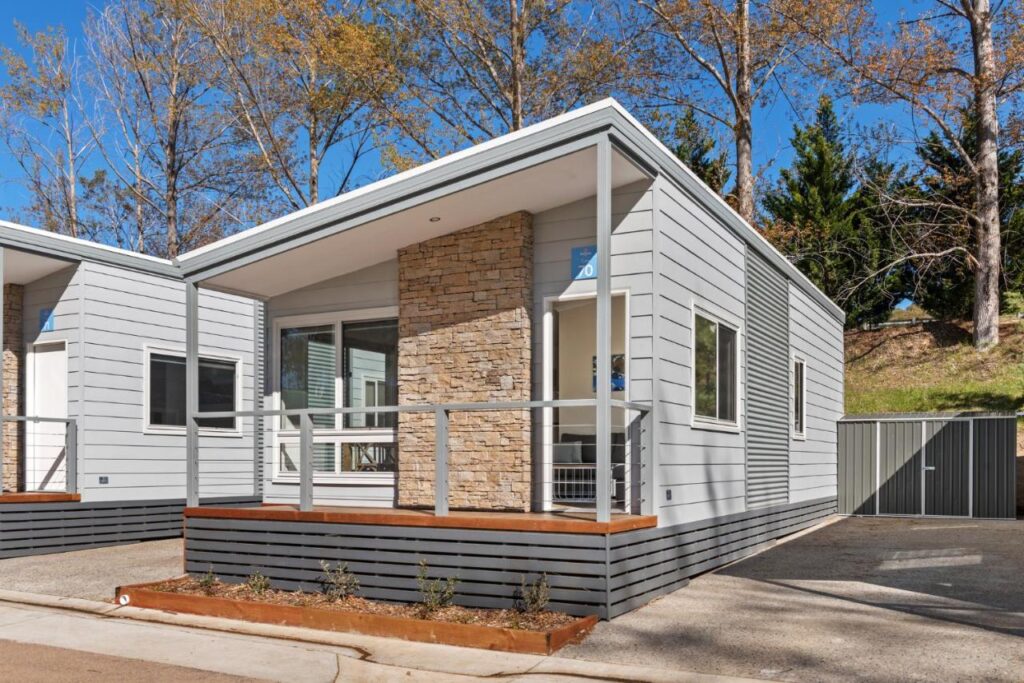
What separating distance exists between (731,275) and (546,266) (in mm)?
2420

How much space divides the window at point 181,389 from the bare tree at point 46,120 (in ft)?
49.1

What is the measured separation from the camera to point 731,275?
10234mm

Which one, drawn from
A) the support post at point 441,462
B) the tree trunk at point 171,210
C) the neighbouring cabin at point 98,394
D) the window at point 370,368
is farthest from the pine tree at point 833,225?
the support post at point 441,462

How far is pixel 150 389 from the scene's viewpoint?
12438 millimetres

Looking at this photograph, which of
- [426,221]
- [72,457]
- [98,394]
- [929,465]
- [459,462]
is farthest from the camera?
[929,465]

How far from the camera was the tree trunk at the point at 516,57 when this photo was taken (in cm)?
1873

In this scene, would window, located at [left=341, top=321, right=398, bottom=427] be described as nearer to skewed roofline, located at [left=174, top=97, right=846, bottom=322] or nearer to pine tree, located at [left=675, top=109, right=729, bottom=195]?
skewed roofline, located at [left=174, top=97, right=846, bottom=322]

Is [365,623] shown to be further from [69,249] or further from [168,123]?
[168,123]

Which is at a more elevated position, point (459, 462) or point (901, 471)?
point (459, 462)

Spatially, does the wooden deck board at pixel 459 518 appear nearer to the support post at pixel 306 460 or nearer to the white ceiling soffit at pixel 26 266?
the support post at pixel 306 460

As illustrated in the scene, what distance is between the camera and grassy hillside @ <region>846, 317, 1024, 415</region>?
20.8 m

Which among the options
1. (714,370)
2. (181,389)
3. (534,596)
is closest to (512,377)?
(714,370)

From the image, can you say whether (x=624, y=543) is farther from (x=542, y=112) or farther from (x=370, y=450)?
(x=542, y=112)

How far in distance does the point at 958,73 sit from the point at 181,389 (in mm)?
18535
